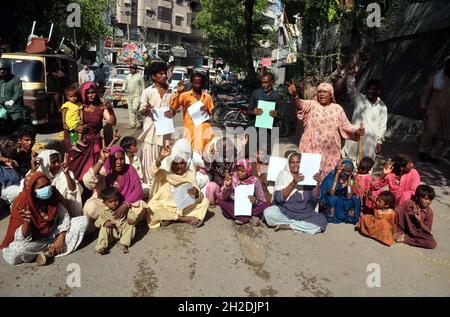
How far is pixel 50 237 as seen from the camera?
3.44m

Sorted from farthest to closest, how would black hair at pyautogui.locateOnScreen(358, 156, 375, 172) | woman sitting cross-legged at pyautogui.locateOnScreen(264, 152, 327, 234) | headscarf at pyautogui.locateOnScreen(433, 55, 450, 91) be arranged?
1. headscarf at pyautogui.locateOnScreen(433, 55, 450, 91)
2. black hair at pyautogui.locateOnScreen(358, 156, 375, 172)
3. woman sitting cross-legged at pyautogui.locateOnScreen(264, 152, 327, 234)

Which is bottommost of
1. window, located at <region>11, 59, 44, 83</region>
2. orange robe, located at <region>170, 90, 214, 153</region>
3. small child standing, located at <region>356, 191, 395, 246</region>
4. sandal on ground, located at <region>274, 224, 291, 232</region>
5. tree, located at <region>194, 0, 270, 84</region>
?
sandal on ground, located at <region>274, 224, 291, 232</region>

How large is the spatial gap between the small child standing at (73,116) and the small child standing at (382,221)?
3.69m

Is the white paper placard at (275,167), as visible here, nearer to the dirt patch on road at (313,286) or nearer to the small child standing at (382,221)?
the small child standing at (382,221)

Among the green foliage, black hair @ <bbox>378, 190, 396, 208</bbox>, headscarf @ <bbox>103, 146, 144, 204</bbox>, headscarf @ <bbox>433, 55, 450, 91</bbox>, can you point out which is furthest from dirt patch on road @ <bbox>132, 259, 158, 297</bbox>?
the green foliage

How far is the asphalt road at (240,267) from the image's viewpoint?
10.0 feet

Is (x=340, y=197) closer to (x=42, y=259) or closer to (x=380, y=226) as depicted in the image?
(x=380, y=226)

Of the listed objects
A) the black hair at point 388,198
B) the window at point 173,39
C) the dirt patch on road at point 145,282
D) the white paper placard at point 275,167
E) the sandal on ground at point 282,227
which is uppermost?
the window at point 173,39

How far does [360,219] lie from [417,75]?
6.65 meters

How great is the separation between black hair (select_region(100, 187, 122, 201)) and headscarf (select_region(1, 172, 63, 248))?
45 centimetres

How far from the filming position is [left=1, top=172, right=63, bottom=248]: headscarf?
10.6ft

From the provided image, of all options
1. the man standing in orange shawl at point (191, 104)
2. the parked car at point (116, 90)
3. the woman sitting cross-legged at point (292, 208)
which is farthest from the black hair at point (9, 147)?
the parked car at point (116, 90)

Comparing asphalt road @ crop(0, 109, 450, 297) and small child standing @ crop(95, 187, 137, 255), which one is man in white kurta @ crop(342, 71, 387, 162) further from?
small child standing @ crop(95, 187, 137, 255)

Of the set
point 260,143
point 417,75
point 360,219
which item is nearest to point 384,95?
point 417,75
